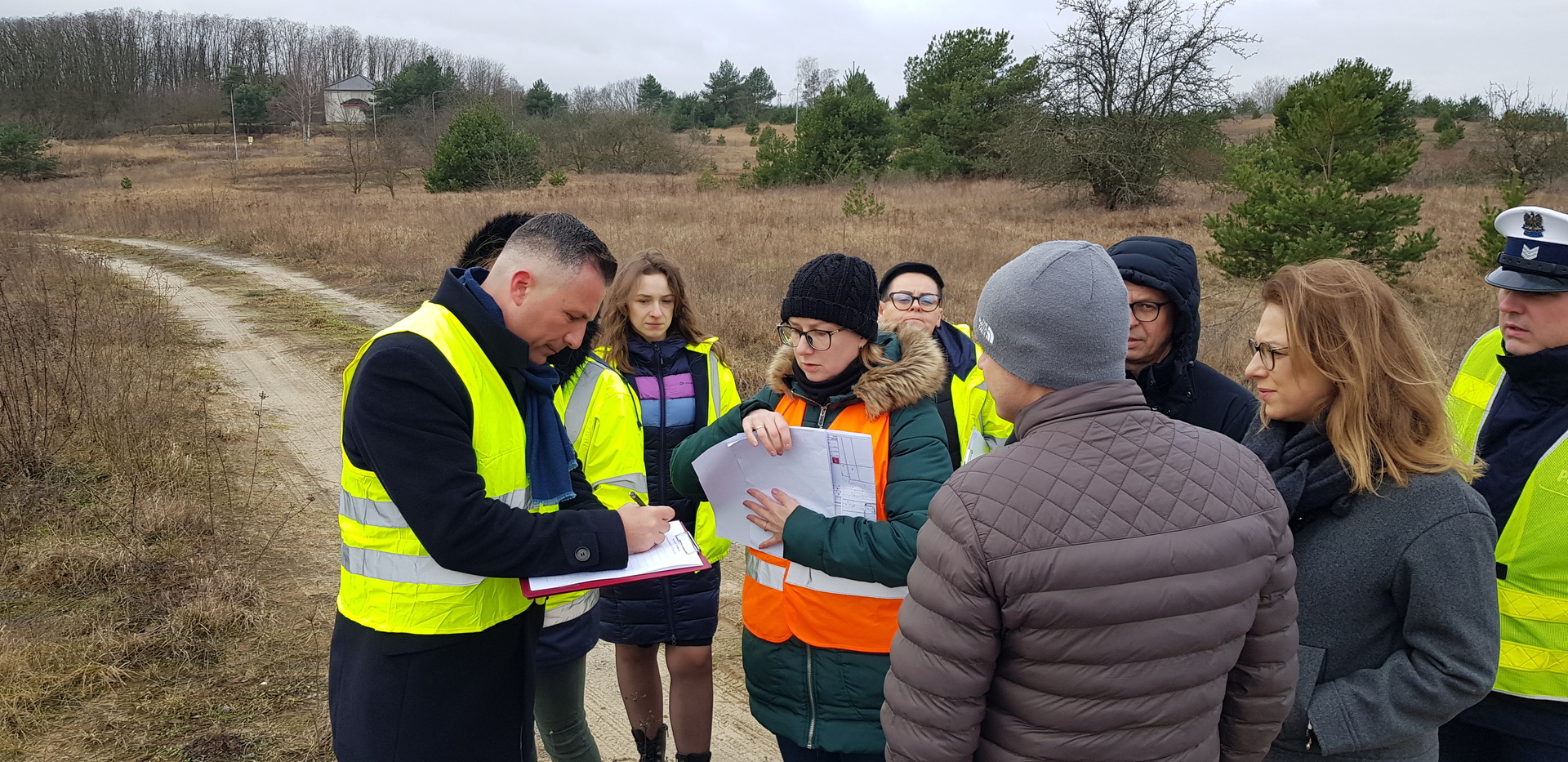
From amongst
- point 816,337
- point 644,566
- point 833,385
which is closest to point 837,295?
point 816,337

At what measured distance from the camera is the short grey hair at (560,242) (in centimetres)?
201

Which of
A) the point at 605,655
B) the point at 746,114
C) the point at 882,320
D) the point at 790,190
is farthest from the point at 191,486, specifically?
the point at 746,114

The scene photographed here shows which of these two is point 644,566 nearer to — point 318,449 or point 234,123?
point 318,449

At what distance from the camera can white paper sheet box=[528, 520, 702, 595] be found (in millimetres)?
1943

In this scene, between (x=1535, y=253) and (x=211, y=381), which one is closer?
(x=1535, y=253)

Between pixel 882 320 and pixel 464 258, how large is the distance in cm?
169

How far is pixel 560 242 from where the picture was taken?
2.01 meters

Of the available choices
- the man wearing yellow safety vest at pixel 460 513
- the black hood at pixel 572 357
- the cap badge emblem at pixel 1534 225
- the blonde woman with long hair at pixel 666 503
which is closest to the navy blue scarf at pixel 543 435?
the man wearing yellow safety vest at pixel 460 513

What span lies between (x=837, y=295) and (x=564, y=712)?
1675 mm

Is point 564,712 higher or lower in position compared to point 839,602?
lower

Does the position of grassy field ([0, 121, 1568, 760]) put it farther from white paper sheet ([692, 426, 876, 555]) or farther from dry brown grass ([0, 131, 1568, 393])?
white paper sheet ([692, 426, 876, 555])

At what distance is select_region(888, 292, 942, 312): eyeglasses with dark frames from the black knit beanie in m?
1.17

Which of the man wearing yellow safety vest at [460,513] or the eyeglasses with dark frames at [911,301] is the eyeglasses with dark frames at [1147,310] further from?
the man wearing yellow safety vest at [460,513]

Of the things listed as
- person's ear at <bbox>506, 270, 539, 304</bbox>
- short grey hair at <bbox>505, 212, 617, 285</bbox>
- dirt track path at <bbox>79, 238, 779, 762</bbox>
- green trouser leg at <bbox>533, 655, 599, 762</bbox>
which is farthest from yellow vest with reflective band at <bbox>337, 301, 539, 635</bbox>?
dirt track path at <bbox>79, 238, 779, 762</bbox>
